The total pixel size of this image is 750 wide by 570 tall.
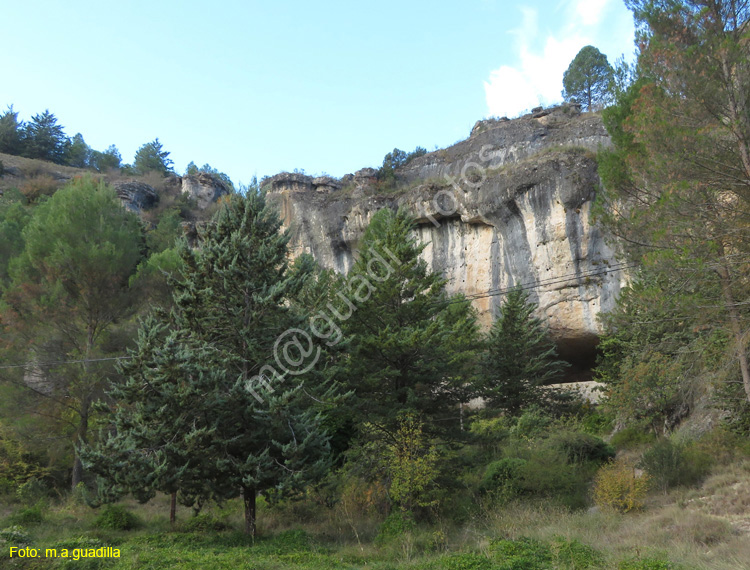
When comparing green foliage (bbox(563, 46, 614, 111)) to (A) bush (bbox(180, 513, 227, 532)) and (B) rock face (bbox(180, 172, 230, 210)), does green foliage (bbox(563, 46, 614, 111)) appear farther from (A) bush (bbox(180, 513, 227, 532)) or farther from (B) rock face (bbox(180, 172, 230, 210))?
(A) bush (bbox(180, 513, 227, 532))

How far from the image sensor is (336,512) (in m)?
13.1

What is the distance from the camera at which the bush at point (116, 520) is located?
12.2 metres

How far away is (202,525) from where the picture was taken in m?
12.2

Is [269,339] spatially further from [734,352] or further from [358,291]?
[734,352]

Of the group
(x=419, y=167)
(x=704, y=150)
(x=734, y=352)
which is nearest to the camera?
(x=704, y=150)

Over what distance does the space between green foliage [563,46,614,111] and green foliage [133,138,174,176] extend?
3863 cm

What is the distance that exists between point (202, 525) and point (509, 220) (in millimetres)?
19220

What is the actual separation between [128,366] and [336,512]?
20.4ft

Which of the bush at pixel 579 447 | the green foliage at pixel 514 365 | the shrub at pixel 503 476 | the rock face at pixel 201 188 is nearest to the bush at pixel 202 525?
the shrub at pixel 503 476

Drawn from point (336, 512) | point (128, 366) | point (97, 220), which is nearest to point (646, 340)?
point (336, 512)

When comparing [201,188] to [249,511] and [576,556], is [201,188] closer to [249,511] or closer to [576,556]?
[249,511]

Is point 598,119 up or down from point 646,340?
up

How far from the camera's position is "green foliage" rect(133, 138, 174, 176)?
52781 mm

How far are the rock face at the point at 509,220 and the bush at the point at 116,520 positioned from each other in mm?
11191
